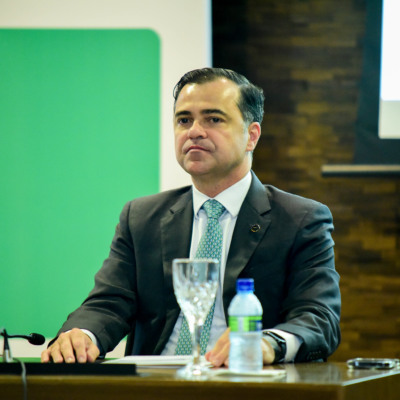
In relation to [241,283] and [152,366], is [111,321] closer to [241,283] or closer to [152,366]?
[152,366]

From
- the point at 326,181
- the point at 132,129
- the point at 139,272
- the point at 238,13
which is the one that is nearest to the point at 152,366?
the point at 139,272

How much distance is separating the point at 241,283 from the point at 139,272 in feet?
2.86

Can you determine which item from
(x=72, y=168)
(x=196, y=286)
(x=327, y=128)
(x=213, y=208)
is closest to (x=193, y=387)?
(x=196, y=286)

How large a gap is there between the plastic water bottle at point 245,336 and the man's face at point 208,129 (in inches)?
35.0

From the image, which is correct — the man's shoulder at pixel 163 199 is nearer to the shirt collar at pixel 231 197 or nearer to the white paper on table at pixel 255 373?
the shirt collar at pixel 231 197

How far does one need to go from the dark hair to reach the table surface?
3.92 ft

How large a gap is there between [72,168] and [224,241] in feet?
3.32

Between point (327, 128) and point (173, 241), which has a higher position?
point (327, 128)

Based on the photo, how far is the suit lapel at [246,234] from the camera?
1.96m

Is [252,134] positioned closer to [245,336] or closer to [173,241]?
[173,241]

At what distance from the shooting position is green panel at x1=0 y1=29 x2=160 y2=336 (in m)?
2.82

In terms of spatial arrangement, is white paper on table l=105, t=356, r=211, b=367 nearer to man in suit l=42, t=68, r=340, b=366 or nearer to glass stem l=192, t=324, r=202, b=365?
glass stem l=192, t=324, r=202, b=365

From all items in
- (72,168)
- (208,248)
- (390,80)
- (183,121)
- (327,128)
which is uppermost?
(390,80)

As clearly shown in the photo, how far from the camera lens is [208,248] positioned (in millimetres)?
2018
